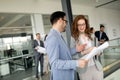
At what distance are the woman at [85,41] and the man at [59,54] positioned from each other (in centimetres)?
37

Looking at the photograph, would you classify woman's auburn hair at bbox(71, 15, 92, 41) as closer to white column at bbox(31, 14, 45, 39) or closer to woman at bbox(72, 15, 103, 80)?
woman at bbox(72, 15, 103, 80)

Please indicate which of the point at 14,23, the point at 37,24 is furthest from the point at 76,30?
the point at 37,24

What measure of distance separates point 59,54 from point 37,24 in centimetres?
580

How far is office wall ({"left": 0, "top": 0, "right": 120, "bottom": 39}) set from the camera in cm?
638

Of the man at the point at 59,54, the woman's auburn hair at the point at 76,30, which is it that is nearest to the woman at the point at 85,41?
the woman's auburn hair at the point at 76,30

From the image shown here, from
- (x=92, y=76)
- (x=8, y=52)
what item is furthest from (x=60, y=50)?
(x=8, y=52)

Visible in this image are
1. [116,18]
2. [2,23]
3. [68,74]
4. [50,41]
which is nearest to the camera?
[50,41]

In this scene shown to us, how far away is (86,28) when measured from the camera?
200cm

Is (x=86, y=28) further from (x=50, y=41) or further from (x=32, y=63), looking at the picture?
(x=32, y=63)

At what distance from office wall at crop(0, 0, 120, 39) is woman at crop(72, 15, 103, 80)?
4707 millimetres

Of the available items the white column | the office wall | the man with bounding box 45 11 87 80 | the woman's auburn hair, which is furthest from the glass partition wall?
the man with bounding box 45 11 87 80

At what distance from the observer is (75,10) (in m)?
9.07

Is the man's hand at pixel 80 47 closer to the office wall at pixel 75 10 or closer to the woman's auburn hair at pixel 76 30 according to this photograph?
the woman's auburn hair at pixel 76 30

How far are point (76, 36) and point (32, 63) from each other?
5144 millimetres
